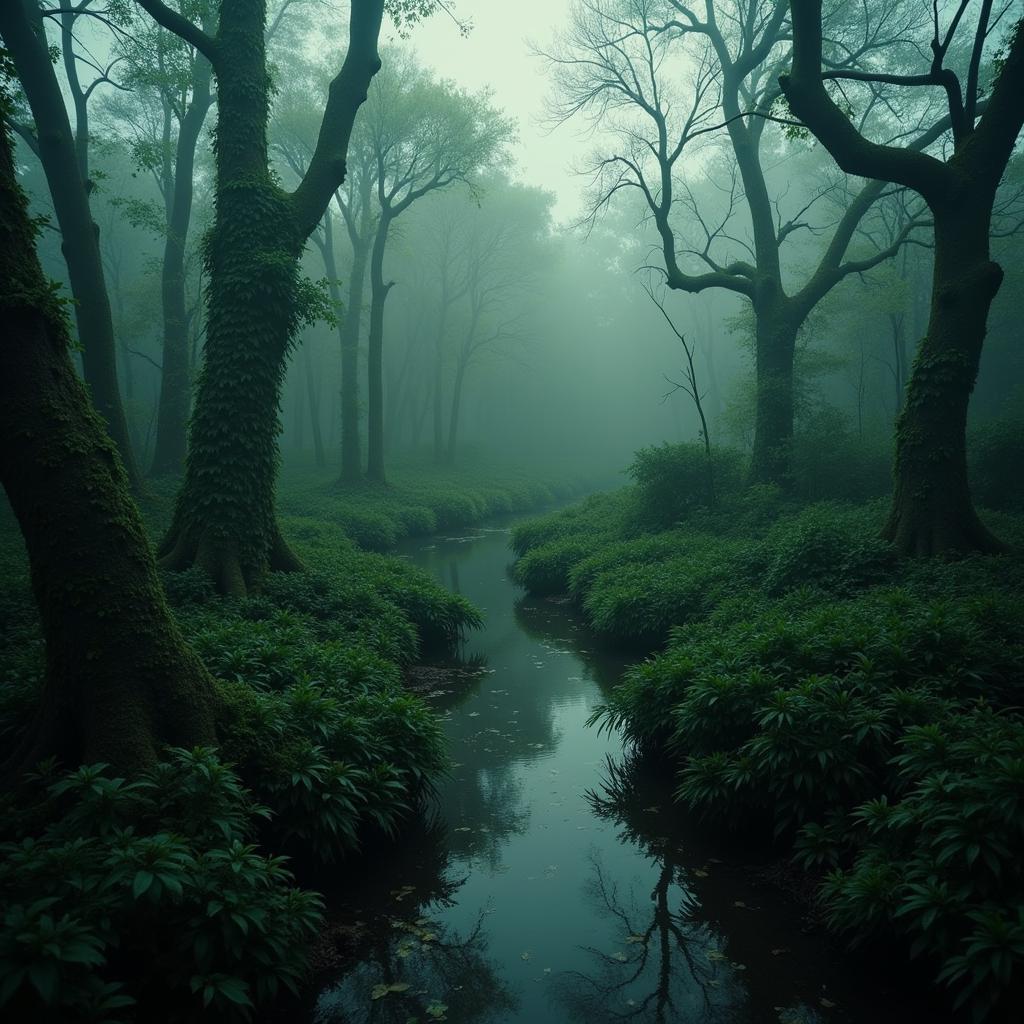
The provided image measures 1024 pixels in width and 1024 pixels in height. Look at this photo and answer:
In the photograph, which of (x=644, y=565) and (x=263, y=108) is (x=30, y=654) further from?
(x=644, y=565)

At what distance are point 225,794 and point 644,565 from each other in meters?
9.08

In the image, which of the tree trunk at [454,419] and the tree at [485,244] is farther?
the tree trunk at [454,419]

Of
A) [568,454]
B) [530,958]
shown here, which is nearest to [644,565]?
[530,958]

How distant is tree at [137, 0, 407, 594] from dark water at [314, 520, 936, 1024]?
444 centimetres

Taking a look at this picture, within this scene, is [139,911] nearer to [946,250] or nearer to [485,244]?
[946,250]

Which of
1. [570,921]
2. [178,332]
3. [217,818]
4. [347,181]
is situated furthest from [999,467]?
[347,181]

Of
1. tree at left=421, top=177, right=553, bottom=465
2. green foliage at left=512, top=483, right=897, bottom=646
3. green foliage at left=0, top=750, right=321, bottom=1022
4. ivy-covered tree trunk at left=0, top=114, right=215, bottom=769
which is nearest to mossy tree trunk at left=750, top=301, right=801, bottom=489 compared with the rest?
green foliage at left=512, top=483, right=897, bottom=646

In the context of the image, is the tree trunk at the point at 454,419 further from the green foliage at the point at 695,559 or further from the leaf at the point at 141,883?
the leaf at the point at 141,883

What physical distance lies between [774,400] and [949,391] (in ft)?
21.6

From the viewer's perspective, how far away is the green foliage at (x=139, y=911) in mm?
2623

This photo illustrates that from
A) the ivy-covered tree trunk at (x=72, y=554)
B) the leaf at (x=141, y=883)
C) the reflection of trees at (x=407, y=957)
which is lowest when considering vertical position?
the reflection of trees at (x=407, y=957)

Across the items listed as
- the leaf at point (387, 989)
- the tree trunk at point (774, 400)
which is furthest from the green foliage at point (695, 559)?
the leaf at point (387, 989)

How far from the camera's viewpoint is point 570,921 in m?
4.50

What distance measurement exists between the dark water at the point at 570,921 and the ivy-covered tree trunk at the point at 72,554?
1.76 metres
